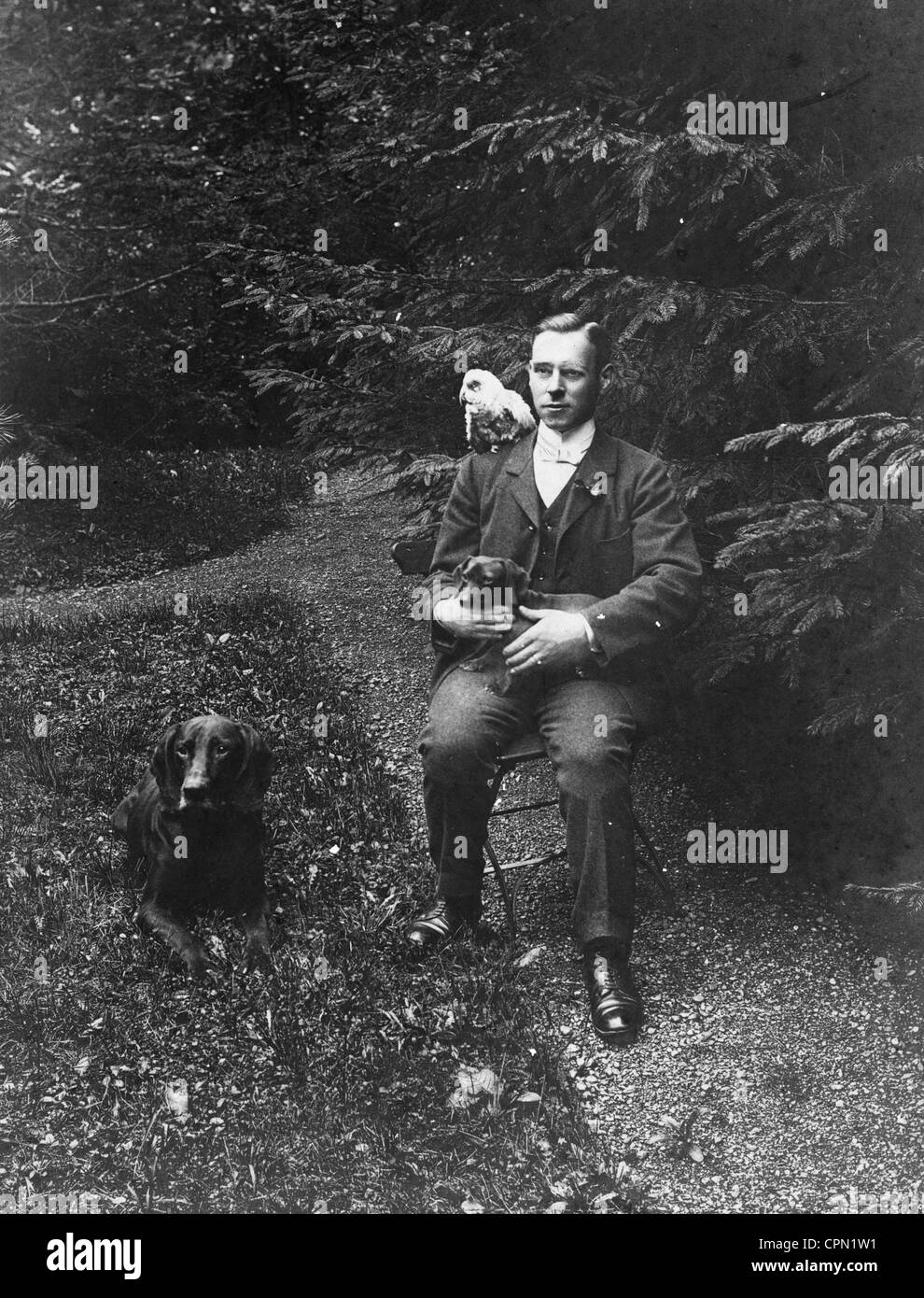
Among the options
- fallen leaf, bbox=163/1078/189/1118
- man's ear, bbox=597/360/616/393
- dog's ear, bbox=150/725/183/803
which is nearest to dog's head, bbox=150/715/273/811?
dog's ear, bbox=150/725/183/803

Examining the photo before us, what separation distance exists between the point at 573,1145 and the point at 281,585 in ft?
6.98

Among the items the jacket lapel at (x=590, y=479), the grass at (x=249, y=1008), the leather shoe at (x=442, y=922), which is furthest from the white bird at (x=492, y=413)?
the leather shoe at (x=442, y=922)

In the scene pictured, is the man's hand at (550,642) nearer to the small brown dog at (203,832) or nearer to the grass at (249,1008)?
the grass at (249,1008)

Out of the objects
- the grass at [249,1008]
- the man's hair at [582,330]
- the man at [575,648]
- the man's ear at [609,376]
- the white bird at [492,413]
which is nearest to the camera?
the grass at [249,1008]

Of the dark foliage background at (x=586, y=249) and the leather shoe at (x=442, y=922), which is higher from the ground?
the dark foliage background at (x=586, y=249)

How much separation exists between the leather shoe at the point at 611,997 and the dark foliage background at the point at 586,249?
888 millimetres

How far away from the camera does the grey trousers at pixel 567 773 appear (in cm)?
319

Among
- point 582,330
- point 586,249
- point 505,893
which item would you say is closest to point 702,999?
point 505,893

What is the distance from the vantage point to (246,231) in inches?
154

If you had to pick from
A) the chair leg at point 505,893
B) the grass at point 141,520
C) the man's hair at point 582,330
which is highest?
the man's hair at point 582,330

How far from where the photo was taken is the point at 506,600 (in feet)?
10.8

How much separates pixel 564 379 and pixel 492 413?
298 mm

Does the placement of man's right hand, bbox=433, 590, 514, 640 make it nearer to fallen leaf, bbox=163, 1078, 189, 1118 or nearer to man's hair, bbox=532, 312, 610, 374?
man's hair, bbox=532, 312, 610, 374
